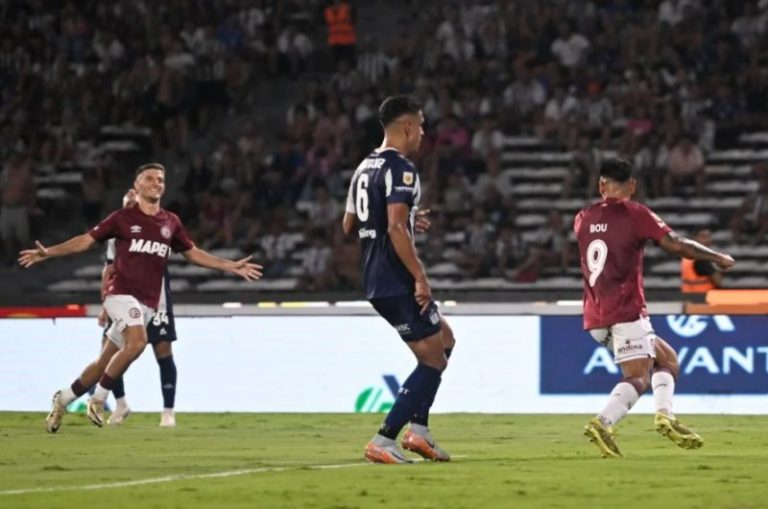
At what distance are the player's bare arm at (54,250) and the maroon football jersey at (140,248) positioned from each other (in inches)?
28.1

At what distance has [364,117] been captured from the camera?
3209cm

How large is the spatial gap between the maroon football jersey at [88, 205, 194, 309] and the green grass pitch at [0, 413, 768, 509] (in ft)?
4.49

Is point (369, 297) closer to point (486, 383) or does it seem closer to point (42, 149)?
point (486, 383)

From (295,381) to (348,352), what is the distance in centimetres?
76

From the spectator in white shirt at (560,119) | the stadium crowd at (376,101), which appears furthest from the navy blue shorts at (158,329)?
the spectator in white shirt at (560,119)

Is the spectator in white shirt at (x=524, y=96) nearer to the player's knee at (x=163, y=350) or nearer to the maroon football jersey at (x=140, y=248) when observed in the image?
the player's knee at (x=163, y=350)

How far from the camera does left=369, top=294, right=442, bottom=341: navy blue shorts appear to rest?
Answer: 12617 millimetres

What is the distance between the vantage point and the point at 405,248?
12430mm

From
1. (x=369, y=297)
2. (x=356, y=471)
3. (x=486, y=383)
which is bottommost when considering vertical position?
(x=486, y=383)

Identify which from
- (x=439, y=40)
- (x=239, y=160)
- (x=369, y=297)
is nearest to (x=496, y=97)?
(x=439, y=40)

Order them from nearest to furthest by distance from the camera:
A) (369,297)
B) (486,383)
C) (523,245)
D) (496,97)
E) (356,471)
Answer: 1. (356,471)
2. (369,297)
3. (486,383)
4. (523,245)
5. (496,97)

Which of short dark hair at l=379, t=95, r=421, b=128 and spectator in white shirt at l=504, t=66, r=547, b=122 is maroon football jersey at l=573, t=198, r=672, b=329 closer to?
short dark hair at l=379, t=95, r=421, b=128

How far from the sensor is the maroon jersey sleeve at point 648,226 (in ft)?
44.1

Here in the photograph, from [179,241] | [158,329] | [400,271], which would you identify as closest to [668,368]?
[400,271]
